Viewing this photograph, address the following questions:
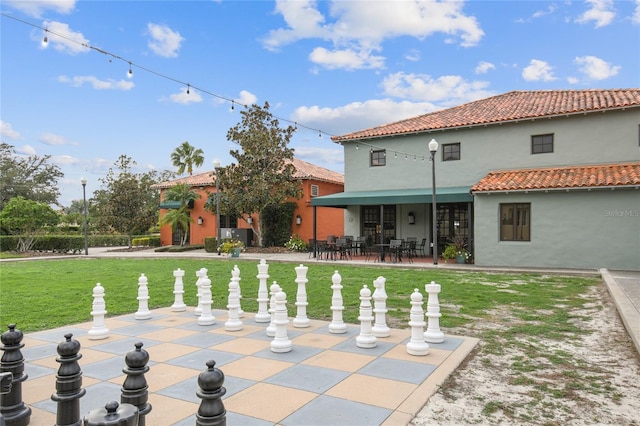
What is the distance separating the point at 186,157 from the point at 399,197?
32.0 meters

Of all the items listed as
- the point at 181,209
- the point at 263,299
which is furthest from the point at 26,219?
the point at 263,299

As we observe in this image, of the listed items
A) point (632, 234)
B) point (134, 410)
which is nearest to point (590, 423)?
point (134, 410)

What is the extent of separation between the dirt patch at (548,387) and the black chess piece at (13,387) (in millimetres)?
2888

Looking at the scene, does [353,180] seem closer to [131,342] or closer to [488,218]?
[488,218]

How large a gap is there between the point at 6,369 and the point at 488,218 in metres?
15.1

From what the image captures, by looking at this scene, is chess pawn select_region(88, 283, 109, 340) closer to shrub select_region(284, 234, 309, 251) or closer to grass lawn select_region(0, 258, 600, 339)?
grass lawn select_region(0, 258, 600, 339)

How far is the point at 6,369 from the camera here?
3248 mm

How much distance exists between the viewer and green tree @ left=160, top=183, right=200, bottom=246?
27.5 m

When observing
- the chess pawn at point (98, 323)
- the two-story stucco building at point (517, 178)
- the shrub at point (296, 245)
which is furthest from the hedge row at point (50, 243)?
the chess pawn at point (98, 323)

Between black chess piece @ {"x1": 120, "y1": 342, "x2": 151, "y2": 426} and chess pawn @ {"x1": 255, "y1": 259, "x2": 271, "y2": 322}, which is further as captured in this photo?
chess pawn @ {"x1": 255, "y1": 259, "x2": 271, "y2": 322}

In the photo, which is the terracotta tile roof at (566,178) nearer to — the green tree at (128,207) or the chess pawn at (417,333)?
the chess pawn at (417,333)

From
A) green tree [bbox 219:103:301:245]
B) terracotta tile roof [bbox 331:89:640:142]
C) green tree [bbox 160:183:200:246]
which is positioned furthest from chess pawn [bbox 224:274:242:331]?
green tree [bbox 160:183:200:246]

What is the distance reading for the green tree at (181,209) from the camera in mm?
27469

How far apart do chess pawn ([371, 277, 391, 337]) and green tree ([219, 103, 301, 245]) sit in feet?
58.4
